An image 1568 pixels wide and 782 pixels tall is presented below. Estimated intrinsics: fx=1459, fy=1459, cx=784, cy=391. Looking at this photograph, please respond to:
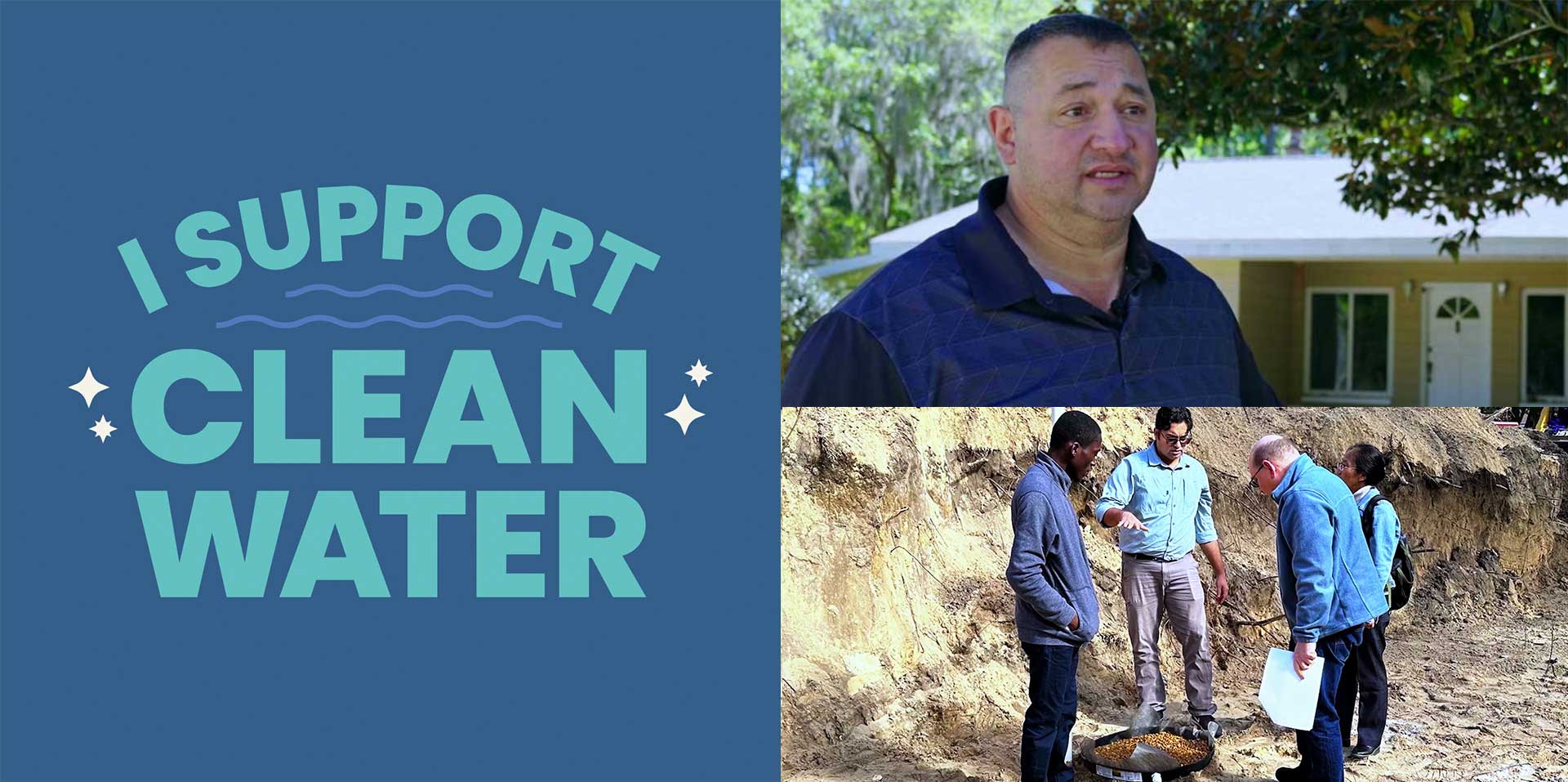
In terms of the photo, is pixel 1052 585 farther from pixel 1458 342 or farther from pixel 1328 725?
pixel 1458 342

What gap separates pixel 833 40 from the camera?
31.0 metres

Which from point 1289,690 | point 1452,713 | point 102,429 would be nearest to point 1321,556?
point 1289,690

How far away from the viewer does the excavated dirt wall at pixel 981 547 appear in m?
4.76

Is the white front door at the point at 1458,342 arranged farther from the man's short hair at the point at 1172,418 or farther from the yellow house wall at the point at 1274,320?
the man's short hair at the point at 1172,418

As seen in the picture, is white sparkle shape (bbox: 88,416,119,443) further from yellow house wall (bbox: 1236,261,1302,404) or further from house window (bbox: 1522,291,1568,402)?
house window (bbox: 1522,291,1568,402)

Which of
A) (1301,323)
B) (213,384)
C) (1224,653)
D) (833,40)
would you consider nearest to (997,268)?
(1224,653)

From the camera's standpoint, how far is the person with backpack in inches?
186

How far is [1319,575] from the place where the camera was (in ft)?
15.1

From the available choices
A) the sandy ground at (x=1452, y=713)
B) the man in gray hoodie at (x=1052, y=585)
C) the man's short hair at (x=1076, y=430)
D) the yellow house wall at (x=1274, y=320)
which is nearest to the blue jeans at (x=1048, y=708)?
the man in gray hoodie at (x=1052, y=585)

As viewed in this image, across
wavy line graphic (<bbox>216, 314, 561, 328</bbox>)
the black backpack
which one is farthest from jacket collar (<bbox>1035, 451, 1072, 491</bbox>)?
wavy line graphic (<bbox>216, 314, 561, 328</bbox>)

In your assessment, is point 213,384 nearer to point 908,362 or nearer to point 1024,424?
point 908,362

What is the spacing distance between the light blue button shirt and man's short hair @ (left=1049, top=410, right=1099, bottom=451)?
0.26 m

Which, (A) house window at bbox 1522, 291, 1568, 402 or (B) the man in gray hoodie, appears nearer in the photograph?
(B) the man in gray hoodie

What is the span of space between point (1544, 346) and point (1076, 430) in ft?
50.3
